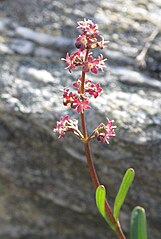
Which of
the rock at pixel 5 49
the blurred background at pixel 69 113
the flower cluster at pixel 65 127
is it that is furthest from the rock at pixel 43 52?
the flower cluster at pixel 65 127

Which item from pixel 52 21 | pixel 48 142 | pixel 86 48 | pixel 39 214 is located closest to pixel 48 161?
pixel 48 142

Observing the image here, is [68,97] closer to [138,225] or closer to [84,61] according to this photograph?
[84,61]

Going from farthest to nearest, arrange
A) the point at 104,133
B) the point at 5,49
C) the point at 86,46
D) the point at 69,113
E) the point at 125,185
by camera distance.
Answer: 1. the point at 5,49
2. the point at 69,113
3. the point at 125,185
4. the point at 104,133
5. the point at 86,46

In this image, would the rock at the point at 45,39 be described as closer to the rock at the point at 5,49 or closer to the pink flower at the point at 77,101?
the rock at the point at 5,49

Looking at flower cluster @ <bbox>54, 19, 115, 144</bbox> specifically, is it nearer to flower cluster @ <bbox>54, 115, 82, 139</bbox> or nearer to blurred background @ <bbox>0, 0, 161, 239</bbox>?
flower cluster @ <bbox>54, 115, 82, 139</bbox>

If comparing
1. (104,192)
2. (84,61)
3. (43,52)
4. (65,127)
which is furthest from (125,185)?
(43,52)

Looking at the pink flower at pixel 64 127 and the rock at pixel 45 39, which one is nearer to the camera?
the pink flower at pixel 64 127
